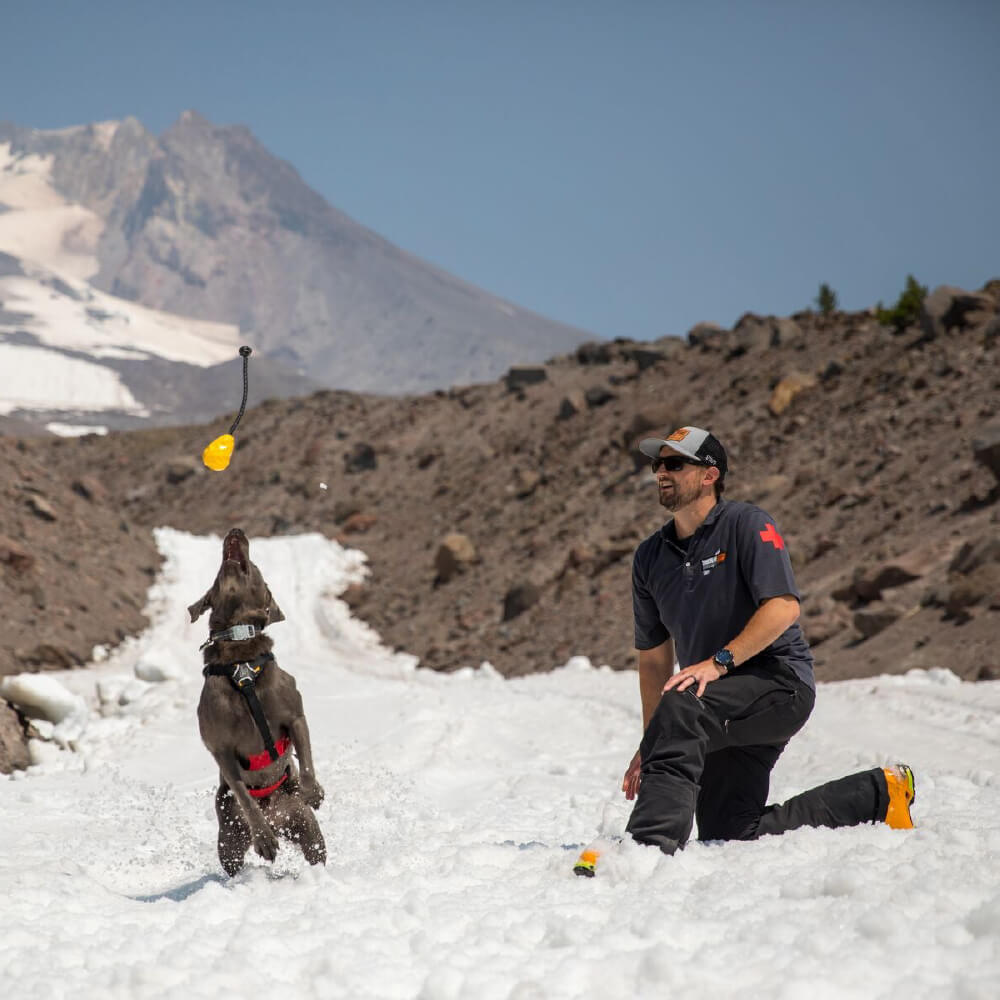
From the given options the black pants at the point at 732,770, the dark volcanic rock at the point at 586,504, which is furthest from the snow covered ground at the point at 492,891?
the dark volcanic rock at the point at 586,504

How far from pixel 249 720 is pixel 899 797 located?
327 centimetres

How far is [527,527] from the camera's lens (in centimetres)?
3116

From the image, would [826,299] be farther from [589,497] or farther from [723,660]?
[723,660]

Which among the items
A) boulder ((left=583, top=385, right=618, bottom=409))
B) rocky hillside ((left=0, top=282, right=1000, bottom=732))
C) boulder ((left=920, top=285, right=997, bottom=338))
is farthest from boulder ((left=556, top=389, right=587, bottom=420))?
boulder ((left=920, top=285, right=997, bottom=338))

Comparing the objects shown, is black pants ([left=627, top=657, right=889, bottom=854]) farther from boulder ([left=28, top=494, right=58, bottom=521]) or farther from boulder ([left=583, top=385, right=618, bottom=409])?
boulder ([left=583, top=385, right=618, bottom=409])

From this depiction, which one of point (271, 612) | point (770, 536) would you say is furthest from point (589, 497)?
point (770, 536)

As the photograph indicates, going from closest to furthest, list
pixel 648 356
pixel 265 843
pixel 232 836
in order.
Answer: 1. pixel 265 843
2. pixel 232 836
3. pixel 648 356

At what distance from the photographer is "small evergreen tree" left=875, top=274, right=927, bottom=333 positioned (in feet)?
108

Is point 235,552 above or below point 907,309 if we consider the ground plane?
below

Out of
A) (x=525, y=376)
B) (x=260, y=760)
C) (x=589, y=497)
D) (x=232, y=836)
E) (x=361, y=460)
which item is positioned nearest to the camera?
(x=260, y=760)

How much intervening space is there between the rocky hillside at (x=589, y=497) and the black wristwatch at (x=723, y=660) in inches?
311

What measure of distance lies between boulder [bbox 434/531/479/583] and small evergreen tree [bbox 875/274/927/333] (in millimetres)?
14928

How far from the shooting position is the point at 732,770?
5254 millimetres

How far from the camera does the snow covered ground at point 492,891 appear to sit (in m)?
3.55
